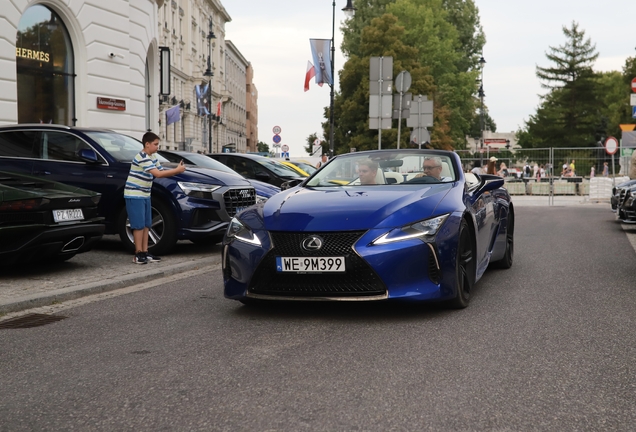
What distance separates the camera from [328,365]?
466cm

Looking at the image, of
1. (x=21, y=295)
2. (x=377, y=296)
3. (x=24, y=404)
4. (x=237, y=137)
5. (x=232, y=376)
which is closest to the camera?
(x=24, y=404)

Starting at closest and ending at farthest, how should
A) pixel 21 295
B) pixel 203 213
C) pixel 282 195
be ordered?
pixel 282 195 < pixel 21 295 < pixel 203 213

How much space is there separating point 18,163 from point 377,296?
6940 millimetres

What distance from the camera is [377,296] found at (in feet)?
19.2

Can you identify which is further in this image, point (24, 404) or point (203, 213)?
point (203, 213)

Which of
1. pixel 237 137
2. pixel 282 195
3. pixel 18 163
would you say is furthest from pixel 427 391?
pixel 237 137

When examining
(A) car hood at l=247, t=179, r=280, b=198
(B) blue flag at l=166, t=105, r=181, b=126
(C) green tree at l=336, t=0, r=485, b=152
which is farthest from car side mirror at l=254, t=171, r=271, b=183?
(C) green tree at l=336, t=0, r=485, b=152

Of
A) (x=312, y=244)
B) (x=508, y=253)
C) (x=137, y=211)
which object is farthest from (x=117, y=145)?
(x=312, y=244)

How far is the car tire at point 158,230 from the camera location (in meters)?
10.6

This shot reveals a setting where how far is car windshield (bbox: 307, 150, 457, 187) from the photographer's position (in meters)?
7.33

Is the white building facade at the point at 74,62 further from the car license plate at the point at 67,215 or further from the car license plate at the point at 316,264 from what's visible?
the car license plate at the point at 316,264

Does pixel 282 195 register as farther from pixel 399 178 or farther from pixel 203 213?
pixel 203 213

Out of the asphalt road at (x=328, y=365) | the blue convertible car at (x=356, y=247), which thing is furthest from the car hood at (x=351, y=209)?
the asphalt road at (x=328, y=365)

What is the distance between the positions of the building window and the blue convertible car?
1543 cm
